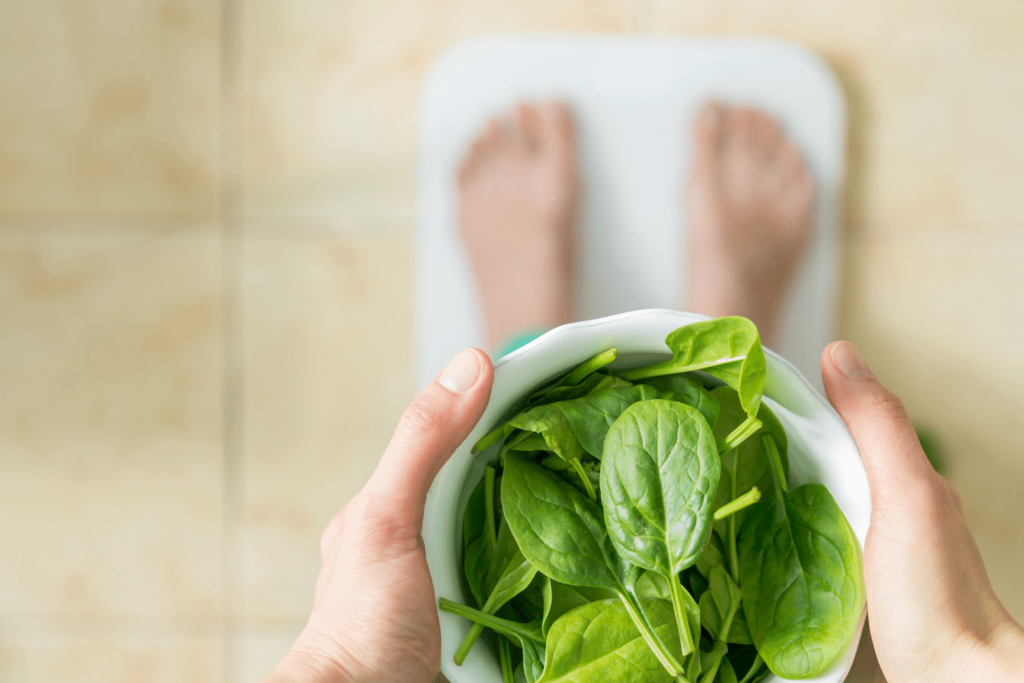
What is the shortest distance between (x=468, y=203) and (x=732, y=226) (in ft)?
0.80

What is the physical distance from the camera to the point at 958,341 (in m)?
0.64

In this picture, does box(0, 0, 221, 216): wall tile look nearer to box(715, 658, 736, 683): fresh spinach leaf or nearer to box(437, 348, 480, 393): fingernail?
box(437, 348, 480, 393): fingernail

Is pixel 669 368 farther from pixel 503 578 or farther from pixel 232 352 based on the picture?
pixel 232 352

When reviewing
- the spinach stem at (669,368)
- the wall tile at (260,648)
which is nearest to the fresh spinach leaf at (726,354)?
the spinach stem at (669,368)

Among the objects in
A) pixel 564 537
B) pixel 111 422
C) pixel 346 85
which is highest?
pixel 346 85

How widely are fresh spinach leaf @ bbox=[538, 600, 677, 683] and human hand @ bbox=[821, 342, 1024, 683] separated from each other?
0.39 feet

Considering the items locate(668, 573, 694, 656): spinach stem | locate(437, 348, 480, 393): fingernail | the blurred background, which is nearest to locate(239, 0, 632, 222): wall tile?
the blurred background

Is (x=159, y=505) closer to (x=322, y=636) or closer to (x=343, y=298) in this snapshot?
(x=343, y=298)

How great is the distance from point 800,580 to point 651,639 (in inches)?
3.2

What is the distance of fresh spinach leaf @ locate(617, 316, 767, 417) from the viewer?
0.92ft

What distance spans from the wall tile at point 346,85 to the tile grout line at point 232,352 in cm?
1

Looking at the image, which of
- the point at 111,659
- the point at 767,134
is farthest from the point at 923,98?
the point at 111,659

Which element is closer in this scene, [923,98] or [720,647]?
[720,647]

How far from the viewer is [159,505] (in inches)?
25.8
